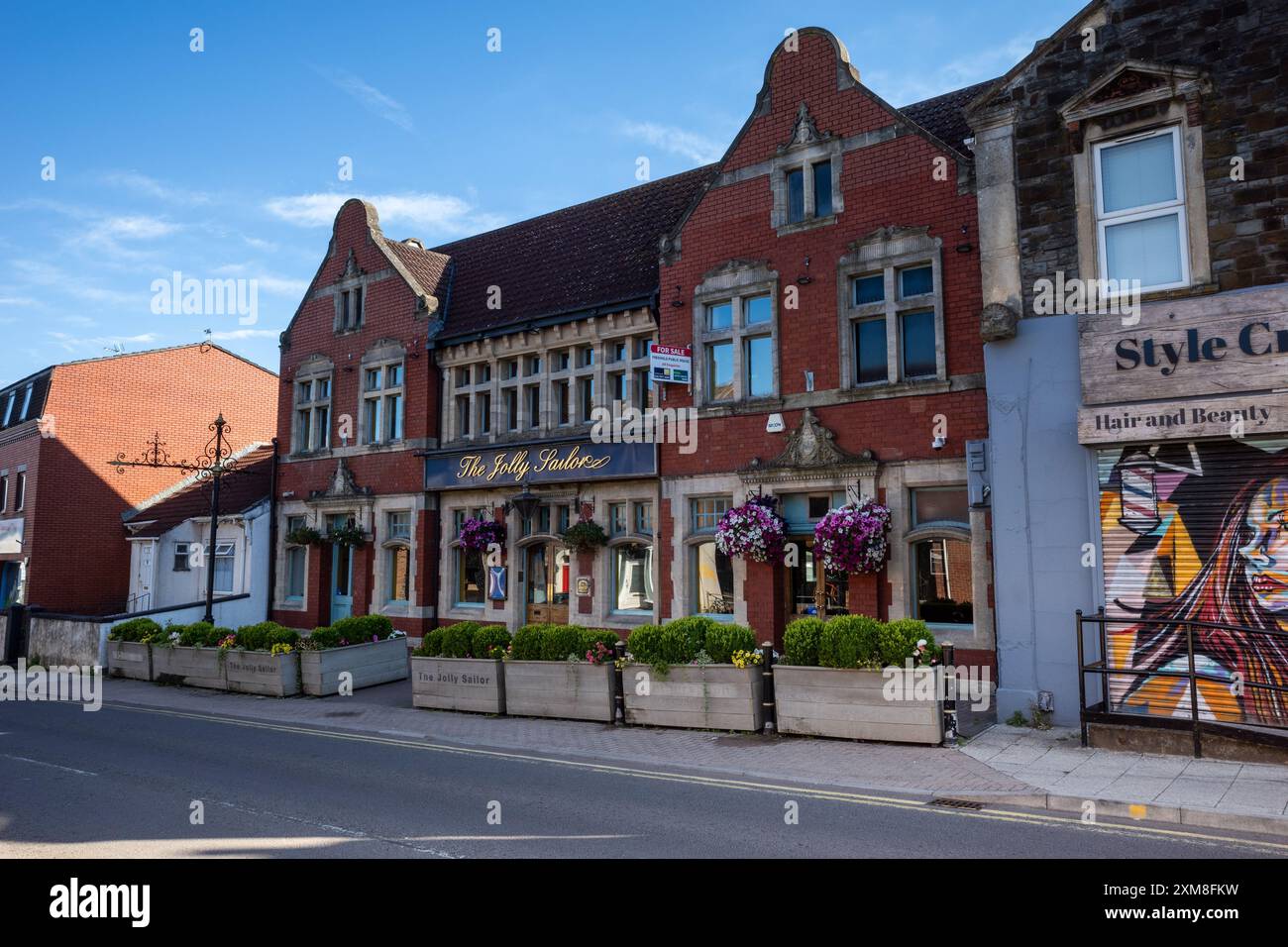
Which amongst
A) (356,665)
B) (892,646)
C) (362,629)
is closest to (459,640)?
(356,665)

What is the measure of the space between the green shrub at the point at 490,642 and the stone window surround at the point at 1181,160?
1013 cm

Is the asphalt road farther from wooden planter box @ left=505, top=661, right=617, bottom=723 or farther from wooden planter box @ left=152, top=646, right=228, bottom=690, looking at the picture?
wooden planter box @ left=152, top=646, right=228, bottom=690

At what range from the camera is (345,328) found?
80.1 feet

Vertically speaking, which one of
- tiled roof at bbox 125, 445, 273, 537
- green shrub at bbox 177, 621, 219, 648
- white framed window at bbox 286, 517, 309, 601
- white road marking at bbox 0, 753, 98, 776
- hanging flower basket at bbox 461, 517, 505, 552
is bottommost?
white road marking at bbox 0, 753, 98, 776

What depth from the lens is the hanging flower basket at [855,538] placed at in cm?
1423

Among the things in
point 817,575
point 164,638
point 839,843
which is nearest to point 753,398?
point 817,575

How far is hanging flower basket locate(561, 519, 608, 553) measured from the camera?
18438 mm

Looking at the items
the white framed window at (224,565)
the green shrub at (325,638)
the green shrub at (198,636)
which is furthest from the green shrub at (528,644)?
the white framed window at (224,565)

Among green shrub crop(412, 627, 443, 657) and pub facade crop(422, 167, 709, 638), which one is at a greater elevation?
pub facade crop(422, 167, 709, 638)

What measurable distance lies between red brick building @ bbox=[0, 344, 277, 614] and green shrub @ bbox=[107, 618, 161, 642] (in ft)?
26.7

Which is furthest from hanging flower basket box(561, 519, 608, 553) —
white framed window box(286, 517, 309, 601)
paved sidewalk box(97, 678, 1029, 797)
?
white framed window box(286, 517, 309, 601)
